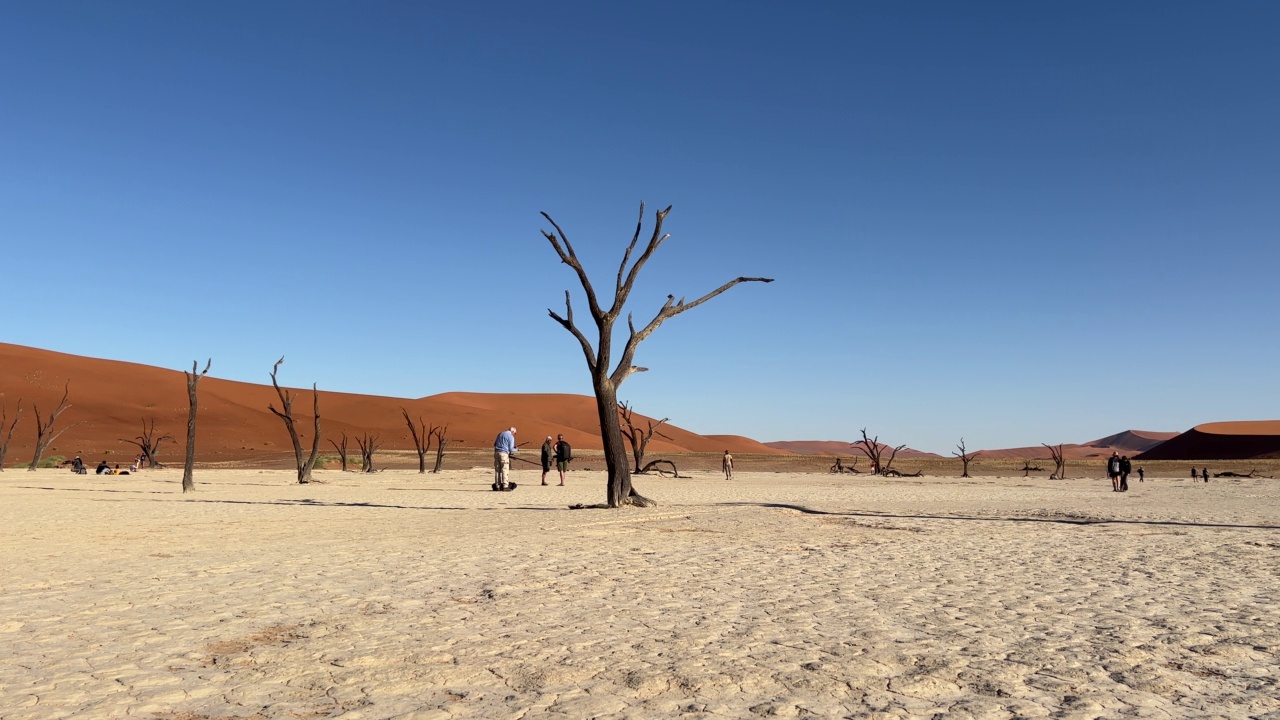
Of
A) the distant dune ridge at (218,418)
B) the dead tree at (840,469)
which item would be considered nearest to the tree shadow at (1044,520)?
the dead tree at (840,469)

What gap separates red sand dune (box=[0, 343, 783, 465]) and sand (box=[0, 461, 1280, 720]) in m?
44.8

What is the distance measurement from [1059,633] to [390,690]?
177 inches

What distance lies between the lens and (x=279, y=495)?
21.4 metres

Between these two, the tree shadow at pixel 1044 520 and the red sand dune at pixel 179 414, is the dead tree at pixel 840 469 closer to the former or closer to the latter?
the tree shadow at pixel 1044 520

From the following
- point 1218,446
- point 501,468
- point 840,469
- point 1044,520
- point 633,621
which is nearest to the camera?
point 633,621

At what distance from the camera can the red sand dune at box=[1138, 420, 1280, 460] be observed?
3307 inches

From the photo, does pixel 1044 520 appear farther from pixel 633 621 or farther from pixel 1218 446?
pixel 1218 446

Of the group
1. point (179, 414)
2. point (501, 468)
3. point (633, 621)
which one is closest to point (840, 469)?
point (501, 468)

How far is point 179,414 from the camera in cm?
7419

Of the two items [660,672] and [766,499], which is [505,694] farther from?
[766,499]

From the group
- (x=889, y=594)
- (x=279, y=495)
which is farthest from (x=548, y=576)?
(x=279, y=495)

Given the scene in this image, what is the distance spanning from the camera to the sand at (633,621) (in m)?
4.29

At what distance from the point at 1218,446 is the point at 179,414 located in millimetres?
109169

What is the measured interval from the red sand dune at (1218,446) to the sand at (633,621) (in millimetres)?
84516
